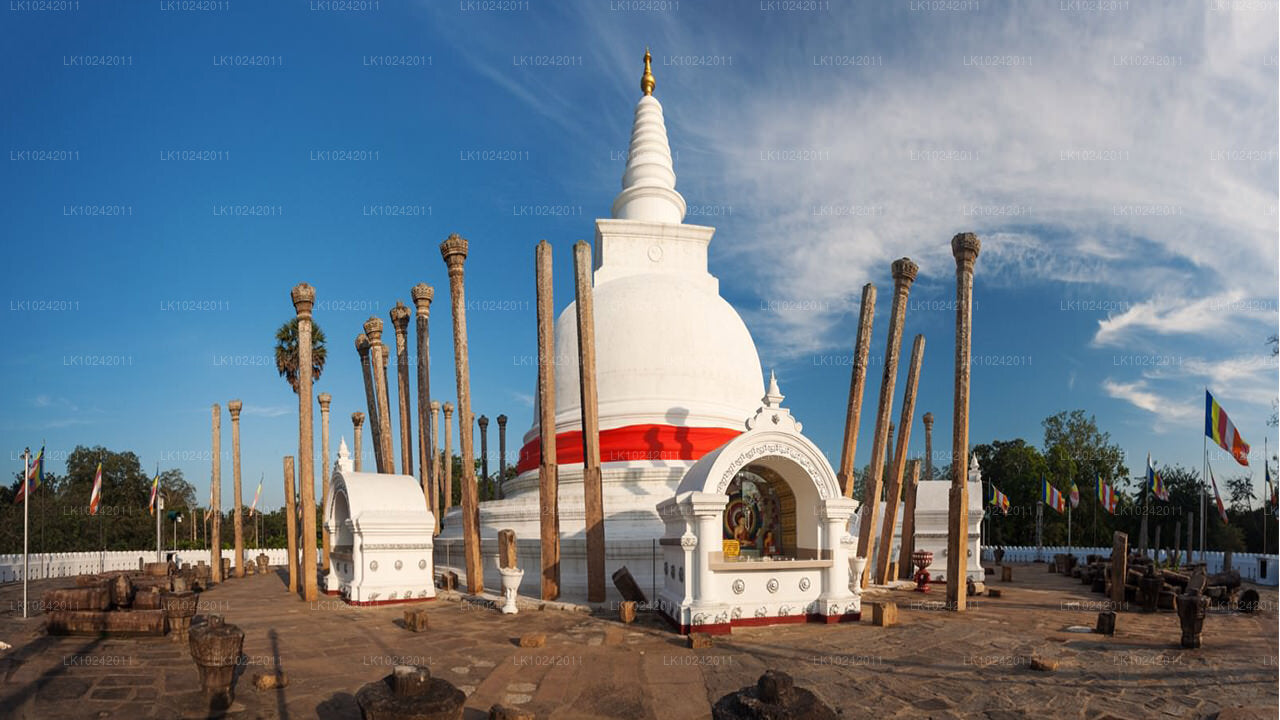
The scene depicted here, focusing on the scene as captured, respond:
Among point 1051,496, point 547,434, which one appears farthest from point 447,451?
point 1051,496

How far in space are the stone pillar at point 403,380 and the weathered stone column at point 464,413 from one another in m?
6.03

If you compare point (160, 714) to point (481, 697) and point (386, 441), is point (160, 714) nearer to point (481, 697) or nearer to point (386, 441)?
point (481, 697)

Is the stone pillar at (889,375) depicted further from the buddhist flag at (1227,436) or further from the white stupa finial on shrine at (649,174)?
the white stupa finial on shrine at (649,174)

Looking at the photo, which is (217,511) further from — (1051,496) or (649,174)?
(1051,496)

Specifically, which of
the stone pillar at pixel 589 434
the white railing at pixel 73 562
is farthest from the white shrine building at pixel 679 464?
the white railing at pixel 73 562

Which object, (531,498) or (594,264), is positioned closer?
(531,498)

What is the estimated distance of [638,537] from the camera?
59.6 ft

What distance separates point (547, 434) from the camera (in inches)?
671

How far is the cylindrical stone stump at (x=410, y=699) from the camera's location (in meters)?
5.53

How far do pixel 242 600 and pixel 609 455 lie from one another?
10.2 metres

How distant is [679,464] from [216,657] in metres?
13.5

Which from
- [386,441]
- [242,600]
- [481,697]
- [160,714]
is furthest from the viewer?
[386,441]

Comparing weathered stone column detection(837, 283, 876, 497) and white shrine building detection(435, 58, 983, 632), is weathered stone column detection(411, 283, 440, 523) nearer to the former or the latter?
white shrine building detection(435, 58, 983, 632)

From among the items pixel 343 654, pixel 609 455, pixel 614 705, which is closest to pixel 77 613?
pixel 343 654
